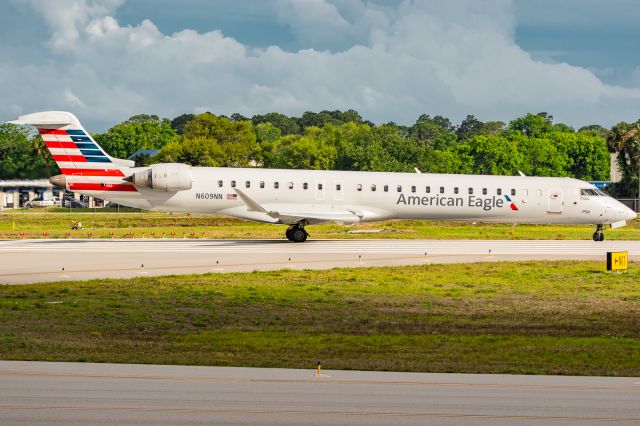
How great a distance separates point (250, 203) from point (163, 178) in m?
4.62

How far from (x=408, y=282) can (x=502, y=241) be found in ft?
62.0

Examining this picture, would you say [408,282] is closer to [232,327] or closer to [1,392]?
[232,327]

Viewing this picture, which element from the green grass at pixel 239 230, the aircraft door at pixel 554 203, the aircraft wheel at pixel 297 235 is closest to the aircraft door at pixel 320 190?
the aircraft wheel at pixel 297 235

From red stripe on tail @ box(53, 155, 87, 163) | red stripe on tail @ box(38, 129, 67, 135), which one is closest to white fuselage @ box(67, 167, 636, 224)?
red stripe on tail @ box(53, 155, 87, 163)

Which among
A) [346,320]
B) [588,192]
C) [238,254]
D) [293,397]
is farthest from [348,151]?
[293,397]

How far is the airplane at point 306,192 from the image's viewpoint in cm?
4281

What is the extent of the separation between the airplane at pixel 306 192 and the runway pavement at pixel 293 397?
26.8 meters

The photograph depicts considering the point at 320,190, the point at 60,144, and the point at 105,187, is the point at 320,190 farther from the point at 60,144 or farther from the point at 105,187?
the point at 60,144

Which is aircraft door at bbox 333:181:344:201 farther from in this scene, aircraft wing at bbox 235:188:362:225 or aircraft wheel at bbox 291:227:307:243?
aircraft wheel at bbox 291:227:307:243

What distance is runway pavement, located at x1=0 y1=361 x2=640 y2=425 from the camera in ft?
39.9

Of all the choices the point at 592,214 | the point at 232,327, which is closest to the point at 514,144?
the point at 592,214

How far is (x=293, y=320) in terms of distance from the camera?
70.8 ft

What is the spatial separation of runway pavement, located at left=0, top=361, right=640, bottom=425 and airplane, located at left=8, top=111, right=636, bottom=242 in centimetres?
2677

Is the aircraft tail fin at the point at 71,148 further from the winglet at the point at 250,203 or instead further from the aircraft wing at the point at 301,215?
the aircraft wing at the point at 301,215
